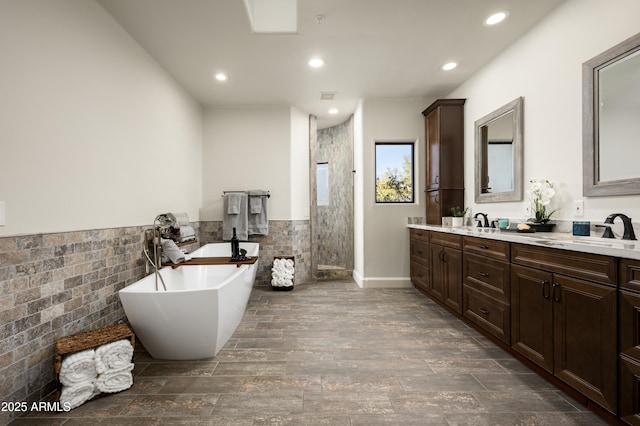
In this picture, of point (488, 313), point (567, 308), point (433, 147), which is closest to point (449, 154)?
point (433, 147)

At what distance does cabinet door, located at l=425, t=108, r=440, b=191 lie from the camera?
388 cm

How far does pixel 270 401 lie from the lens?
5.61ft

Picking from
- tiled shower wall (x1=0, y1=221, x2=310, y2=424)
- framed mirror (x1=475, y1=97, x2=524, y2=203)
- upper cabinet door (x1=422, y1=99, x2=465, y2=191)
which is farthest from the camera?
upper cabinet door (x1=422, y1=99, x2=465, y2=191)

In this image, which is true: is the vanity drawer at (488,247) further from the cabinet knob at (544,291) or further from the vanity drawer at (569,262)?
the cabinet knob at (544,291)

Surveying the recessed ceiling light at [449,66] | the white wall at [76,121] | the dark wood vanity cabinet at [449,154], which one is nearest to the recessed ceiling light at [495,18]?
the recessed ceiling light at [449,66]

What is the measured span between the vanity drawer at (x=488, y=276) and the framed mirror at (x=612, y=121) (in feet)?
2.59

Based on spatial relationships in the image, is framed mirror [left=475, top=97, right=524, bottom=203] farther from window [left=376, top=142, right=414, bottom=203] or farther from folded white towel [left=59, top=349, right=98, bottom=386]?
folded white towel [left=59, top=349, right=98, bottom=386]

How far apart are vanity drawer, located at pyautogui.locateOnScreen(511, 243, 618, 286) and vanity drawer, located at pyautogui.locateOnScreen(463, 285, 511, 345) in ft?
1.40

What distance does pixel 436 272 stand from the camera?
132 inches

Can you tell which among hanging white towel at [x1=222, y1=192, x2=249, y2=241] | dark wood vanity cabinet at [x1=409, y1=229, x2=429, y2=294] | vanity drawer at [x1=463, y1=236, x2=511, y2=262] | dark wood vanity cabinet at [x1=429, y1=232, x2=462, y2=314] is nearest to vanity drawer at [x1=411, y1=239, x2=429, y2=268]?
dark wood vanity cabinet at [x1=409, y1=229, x2=429, y2=294]

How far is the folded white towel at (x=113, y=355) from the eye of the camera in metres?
1.73

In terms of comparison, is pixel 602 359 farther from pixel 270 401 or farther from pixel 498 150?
pixel 498 150

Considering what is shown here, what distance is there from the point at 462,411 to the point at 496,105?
2.94m

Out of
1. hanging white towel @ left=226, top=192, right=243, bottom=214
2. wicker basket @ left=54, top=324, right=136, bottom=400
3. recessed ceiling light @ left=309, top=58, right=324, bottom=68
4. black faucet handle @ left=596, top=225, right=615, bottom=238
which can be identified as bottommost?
wicker basket @ left=54, top=324, right=136, bottom=400
